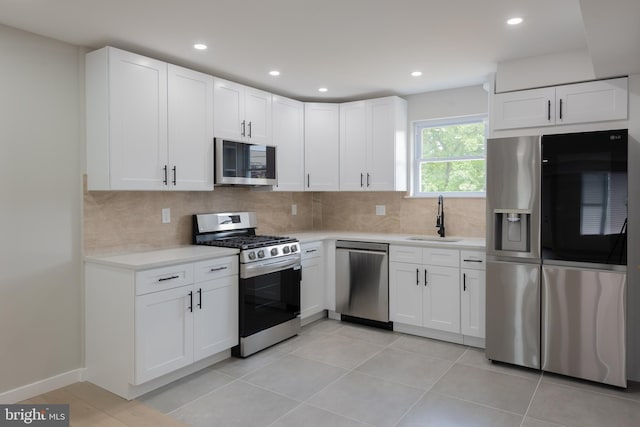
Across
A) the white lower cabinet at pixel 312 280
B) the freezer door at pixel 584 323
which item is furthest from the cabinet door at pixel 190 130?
the freezer door at pixel 584 323

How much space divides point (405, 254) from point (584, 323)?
156cm

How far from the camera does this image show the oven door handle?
3532 mm

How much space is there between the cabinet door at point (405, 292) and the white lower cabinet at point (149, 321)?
5.57 ft

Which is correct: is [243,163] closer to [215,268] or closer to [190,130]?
[190,130]

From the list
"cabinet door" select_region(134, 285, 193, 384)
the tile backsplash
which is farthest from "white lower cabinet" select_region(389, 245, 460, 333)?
"cabinet door" select_region(134, 285, 193, 384)

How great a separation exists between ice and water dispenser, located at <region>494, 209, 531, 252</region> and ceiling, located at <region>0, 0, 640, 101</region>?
1.18 m

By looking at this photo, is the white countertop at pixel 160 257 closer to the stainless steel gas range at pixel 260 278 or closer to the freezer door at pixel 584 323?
the stainless steel gas range at pixel 260 278

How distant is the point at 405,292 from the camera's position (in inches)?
163

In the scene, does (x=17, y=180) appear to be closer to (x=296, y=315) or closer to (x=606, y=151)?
(x=296, y=315)

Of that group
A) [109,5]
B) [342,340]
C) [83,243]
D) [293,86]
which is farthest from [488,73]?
[83,243]

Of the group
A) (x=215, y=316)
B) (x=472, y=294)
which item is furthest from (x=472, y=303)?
(x=215, y=316)

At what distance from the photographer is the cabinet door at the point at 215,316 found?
126 inches

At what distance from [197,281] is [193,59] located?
1789 millimetres

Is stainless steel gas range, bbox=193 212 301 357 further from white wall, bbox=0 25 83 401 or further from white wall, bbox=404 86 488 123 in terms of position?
white wall, bbox=404 86 488 123
